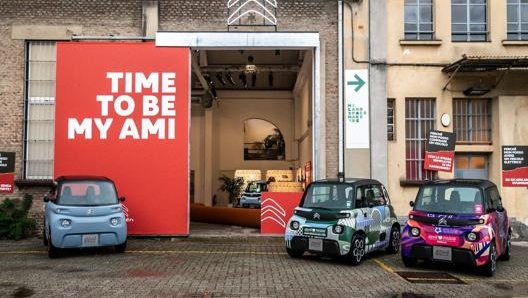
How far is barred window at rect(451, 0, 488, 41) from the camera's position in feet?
53.1

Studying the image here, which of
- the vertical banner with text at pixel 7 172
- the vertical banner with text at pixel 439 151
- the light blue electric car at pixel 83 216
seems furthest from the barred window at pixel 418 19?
the vertical banner with text at pixel 7 172

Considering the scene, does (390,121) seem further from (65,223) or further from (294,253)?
(65,223)

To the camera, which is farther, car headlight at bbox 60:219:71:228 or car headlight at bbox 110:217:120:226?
car headlight at bbox 110:217:120:226

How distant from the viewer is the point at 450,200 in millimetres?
10742

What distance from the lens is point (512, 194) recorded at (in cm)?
1578

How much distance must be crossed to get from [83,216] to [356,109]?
801 centimetres

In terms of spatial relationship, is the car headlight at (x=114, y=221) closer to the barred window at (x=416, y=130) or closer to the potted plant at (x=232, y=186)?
the barred window at (x=416, y=130)

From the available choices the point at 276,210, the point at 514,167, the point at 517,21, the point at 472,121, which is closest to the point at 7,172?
the point at 276,210

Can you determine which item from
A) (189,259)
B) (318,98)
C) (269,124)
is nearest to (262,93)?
(269,124)

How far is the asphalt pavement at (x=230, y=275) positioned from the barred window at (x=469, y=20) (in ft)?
21.3

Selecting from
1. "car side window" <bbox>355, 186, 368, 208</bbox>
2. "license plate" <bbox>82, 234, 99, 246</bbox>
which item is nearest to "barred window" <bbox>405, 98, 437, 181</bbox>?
"car side window" <bbox>355, 186, 368, 208</bbox>

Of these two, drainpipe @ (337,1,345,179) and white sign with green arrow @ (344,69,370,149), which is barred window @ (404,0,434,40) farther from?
drainpipe @ (337,1,345,179)

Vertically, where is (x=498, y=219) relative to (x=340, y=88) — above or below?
below

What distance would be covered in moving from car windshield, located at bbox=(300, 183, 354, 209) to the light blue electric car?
164 inches
